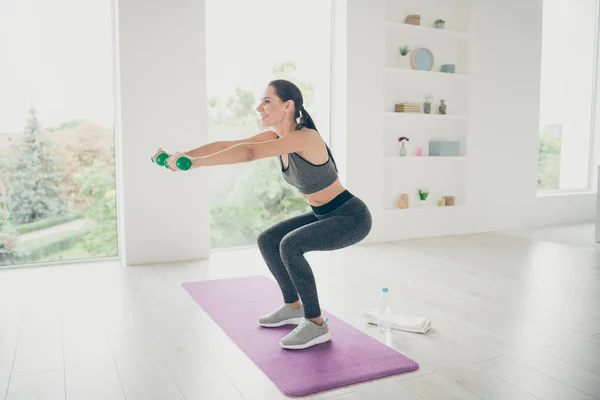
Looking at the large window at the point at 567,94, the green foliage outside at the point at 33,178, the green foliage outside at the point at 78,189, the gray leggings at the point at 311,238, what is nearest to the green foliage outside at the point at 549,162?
the large window at the point at 567,94

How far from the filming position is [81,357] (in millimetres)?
2193

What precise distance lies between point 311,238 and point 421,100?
3368mm

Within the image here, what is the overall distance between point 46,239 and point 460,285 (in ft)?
9.52

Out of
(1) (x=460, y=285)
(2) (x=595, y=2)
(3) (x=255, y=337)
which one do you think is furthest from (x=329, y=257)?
(2) (x=595, y=2)

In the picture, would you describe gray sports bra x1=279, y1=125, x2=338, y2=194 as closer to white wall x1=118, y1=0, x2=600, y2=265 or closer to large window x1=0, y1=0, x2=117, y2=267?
white wall x1=118, y1=0, x2=600, y2=265

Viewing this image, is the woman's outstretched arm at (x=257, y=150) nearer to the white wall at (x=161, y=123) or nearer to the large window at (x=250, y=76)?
the white wall at (x=161, y=123)

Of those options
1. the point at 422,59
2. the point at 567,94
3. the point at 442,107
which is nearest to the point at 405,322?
the point at 442,107

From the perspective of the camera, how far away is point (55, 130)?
12.6 ft

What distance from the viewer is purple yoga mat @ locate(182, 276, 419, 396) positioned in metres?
1.98

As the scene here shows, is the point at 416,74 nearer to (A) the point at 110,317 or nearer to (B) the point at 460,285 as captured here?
(B) the point at 460,285

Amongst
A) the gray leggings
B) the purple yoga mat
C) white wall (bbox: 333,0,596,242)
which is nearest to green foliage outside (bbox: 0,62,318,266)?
white wall (bbox: 333,0,596,242)

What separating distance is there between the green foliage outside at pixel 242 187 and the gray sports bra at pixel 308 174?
213 centimetres

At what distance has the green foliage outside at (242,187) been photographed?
4422mm

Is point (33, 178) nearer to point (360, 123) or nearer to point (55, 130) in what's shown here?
point (55, 130)
